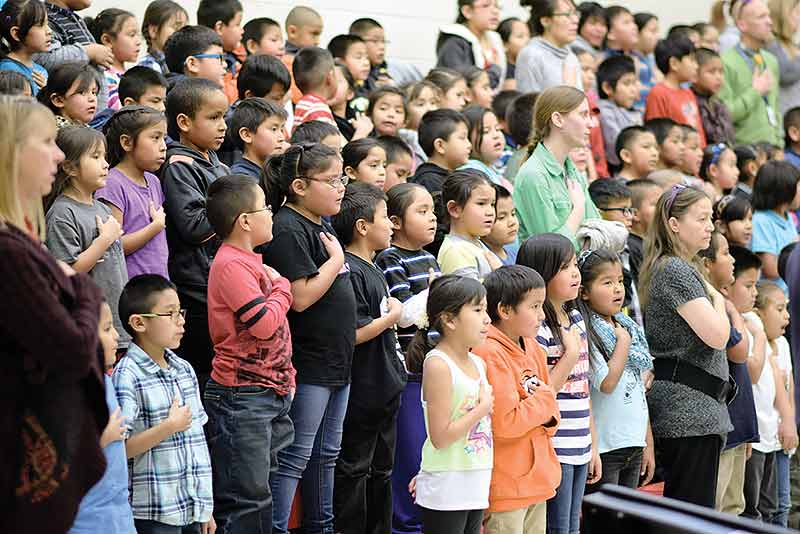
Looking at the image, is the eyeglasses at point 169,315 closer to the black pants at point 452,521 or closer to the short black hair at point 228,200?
the short black hair at point 228,200

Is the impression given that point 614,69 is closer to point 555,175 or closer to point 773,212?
point 773,212

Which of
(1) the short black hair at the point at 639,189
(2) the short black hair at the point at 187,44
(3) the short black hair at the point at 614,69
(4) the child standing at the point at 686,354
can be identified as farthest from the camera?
(3) the short black hair at the point at 614,69

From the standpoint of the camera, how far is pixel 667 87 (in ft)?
30.4

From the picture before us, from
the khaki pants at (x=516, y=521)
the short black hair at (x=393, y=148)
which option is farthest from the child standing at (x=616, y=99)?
the khaki pants at (x=516, y=521)

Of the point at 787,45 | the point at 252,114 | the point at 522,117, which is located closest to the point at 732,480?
the point at 522,117

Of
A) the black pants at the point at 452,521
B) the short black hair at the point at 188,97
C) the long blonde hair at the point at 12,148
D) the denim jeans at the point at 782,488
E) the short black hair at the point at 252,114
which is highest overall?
the long blonde hair at the point at 12,148

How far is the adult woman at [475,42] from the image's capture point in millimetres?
8922

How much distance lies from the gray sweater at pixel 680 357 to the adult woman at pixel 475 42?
3.52 metres

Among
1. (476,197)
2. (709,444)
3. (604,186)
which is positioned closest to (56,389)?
(476,197)

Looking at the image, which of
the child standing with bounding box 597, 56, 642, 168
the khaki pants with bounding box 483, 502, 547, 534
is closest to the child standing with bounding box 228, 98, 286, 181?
the khaki pants with bounding box 483, 502, 547, 534

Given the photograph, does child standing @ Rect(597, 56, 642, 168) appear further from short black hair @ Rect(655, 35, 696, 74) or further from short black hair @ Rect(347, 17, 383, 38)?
short black hair @ Rect(347, 17, 383, 38)

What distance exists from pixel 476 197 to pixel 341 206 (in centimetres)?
66

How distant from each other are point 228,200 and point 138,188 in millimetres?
478

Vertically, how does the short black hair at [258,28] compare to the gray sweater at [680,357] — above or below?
above
